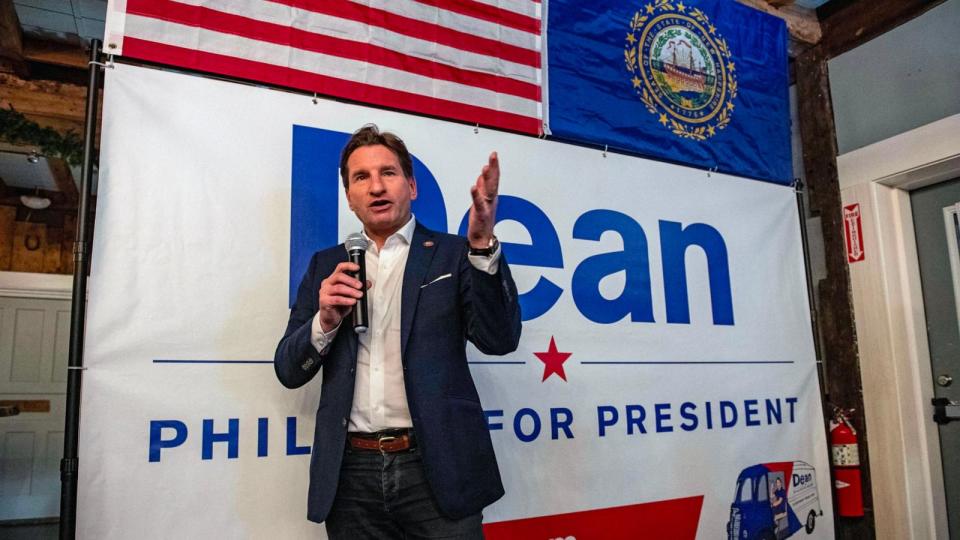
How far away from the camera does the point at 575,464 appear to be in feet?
8.20

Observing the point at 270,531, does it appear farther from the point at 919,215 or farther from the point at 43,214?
the point at 43,214

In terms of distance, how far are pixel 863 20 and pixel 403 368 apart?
330 centimetres

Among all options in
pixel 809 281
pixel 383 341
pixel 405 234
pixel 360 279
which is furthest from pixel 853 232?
pixel 360 279

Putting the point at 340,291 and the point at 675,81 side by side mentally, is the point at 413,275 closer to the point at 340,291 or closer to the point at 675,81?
the point at 340,291

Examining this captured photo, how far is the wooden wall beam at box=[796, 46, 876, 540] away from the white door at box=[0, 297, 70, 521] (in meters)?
5.86

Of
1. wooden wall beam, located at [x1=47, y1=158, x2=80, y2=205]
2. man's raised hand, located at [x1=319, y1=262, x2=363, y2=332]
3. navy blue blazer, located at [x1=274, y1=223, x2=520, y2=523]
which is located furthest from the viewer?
wooden wall beam, located at [x1=47, y1=158, x2=80, y2=205]

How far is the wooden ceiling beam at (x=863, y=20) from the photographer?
3.22m

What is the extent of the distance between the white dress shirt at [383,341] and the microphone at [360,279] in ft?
0.44

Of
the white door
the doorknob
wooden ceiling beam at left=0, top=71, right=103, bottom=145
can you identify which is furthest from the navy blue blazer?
the white door

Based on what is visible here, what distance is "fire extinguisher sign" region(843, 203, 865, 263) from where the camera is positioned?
335 centimetres

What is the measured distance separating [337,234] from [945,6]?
3024 millimetres

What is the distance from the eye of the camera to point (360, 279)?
142 centimetres

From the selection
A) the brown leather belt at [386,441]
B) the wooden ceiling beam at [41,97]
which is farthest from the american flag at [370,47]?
the wooden ceiling beam at [41,97]

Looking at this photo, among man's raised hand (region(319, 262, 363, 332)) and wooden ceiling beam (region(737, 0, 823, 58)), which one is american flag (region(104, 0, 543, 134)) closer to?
man's raised hand (region(319, 262, 363, 332))
